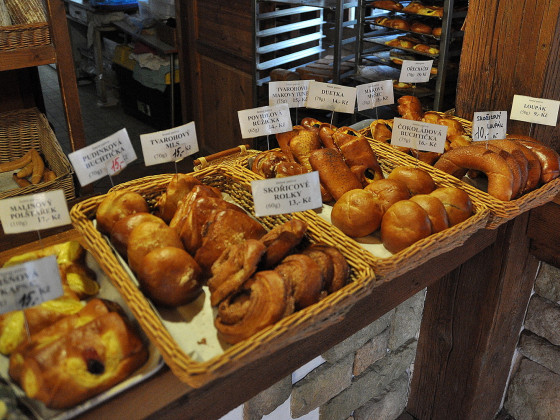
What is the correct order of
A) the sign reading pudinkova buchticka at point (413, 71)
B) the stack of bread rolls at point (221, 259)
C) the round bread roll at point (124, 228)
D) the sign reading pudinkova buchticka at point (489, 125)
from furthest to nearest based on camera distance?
1. the sign reading pudinkova buchticka at point (413, 71)
2. the sign reading pudinkova buchticka at point (489, 125)
3. the round bread roll at point (124, 228)
4. the stack of bread rolls at point (221, 259)

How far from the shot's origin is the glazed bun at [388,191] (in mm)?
1408

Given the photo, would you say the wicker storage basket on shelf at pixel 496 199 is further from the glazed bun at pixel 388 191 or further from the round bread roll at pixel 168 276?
Result: the round bread roll at pixel 168 276

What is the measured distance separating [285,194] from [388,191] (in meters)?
0.36

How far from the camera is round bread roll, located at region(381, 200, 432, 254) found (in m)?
1.30

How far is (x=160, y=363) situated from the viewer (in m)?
1.00

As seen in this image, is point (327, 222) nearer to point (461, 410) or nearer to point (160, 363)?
point (160, 363)

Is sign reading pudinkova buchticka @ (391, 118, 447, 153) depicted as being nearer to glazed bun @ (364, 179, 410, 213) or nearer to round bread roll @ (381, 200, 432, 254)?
glazed bun @ (364, 179, 410, 213)

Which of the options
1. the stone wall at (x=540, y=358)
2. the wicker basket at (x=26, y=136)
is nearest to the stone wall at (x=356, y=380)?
the stone wall at (x=540, y=358)

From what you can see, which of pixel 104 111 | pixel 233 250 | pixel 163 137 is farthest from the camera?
pixel 104 111

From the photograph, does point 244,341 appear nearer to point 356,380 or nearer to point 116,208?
point 116,208

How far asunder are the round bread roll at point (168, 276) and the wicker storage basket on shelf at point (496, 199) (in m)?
0.88

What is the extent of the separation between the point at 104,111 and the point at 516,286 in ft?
16.5

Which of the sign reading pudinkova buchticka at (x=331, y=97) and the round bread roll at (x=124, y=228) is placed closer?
the round bread roll at (x=124, y=228)

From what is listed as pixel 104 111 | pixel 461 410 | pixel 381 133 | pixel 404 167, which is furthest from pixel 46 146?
pixel 104 111
